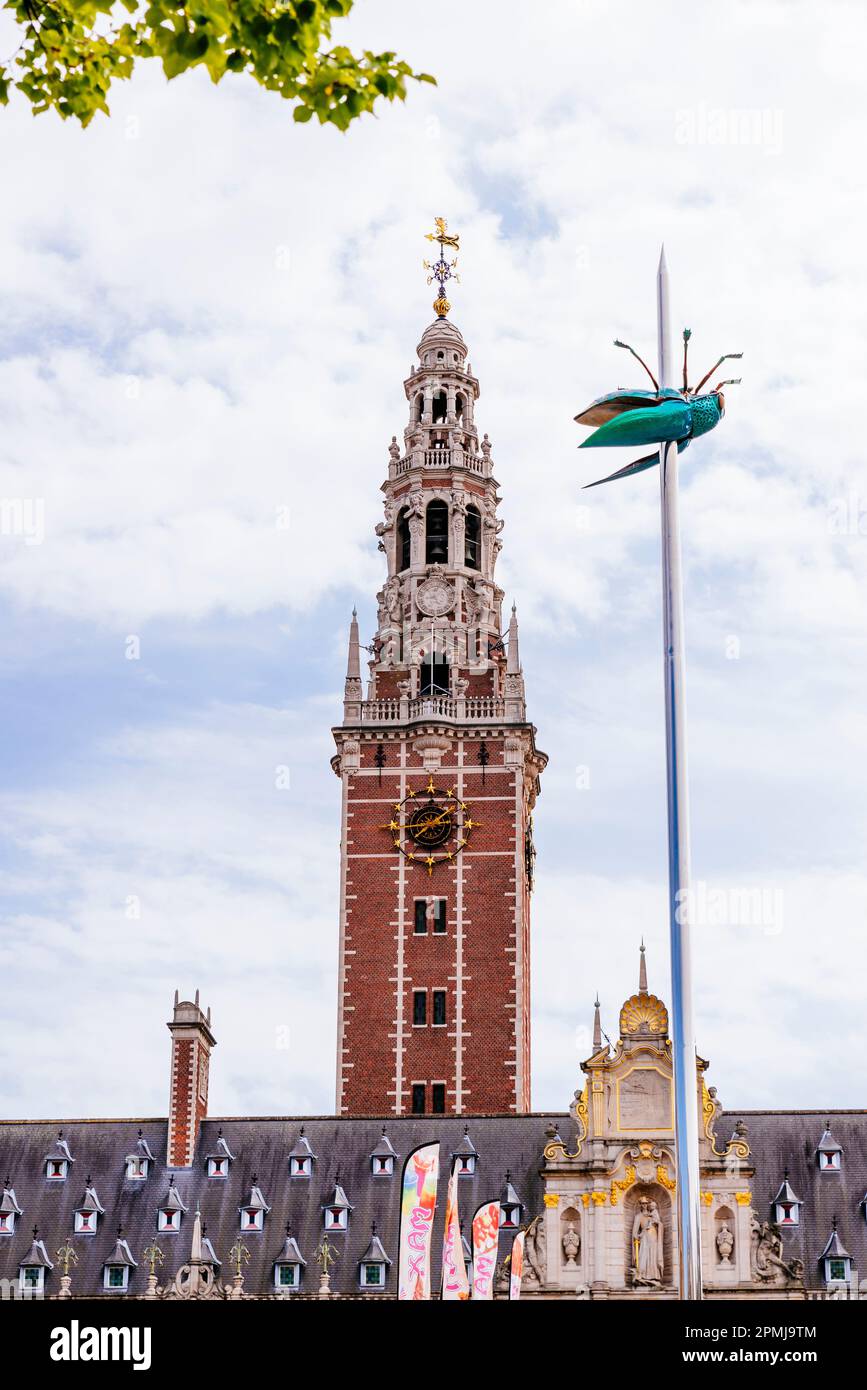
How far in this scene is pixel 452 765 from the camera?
83.6m

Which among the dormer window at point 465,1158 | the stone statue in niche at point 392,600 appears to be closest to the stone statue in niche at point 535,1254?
the dormer window at point 465,1158

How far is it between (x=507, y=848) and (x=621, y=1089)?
747 inches

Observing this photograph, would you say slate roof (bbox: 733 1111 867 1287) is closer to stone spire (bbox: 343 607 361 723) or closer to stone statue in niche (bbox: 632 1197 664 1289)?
stone statue in niche (bbox: 632 1197 664 1289)

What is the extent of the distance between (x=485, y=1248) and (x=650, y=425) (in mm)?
21131

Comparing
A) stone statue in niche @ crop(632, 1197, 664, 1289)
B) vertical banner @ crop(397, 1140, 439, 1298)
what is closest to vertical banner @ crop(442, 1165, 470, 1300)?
vertical banner @ crop(397, 1140, 439, 1298)

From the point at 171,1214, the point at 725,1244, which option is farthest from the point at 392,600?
the point at 725,1244

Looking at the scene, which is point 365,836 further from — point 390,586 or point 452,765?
point 390,586

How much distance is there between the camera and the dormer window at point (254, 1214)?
66081 millimetres

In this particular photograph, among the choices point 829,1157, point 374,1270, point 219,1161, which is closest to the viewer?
point 374,1270

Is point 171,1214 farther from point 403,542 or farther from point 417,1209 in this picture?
point 403,542

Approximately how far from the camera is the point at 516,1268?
57469mm

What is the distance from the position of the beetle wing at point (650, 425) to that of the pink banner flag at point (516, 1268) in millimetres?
24672

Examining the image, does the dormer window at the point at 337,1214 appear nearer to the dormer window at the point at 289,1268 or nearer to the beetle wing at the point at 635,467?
the dormer window at the point at 289,1268
